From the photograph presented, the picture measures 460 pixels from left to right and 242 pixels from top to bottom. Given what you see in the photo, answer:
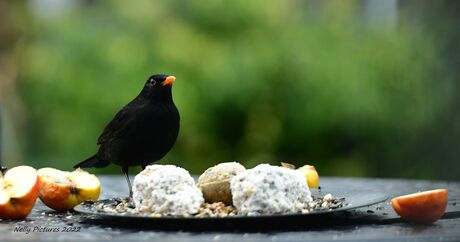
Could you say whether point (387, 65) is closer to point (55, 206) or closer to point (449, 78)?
point (449, 78)

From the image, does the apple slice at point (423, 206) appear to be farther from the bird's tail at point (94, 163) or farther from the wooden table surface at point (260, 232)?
the bird's tail at point (94, 163)

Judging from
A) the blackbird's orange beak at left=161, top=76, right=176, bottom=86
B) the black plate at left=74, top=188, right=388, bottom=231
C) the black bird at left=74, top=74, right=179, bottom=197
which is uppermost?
the blackbird's orange beak at left=161, top=76, right=176, bottom=86

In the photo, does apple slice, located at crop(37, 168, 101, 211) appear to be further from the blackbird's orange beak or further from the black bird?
the blackbird's orange beak

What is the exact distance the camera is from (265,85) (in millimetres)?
5676

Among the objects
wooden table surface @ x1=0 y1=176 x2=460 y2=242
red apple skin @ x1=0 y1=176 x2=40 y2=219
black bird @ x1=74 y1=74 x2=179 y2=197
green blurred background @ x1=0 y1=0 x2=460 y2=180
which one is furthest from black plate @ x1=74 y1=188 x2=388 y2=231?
green blurred background @ x1=0 y1=0 x2=460 y2=180

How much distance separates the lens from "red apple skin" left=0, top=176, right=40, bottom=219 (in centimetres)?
258

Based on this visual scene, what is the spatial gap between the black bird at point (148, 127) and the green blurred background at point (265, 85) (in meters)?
2.12

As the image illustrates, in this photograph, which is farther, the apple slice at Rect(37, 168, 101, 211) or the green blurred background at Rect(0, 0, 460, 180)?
the green blurred background at Rect(0, 0, 460, 180)

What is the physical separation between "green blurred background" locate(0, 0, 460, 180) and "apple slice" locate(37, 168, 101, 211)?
105 inches

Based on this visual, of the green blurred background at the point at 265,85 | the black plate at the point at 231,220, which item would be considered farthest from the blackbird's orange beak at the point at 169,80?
the green blurred background at the point at 265,85

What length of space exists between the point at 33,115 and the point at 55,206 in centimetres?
343

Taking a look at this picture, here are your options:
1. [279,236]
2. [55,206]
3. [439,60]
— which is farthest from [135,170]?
[279,236]

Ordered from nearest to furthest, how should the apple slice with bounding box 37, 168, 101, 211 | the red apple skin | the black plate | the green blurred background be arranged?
1. the black plate
2. the red apple skin
3. the apple slice with bounding box 37, 168, 101, 211
4. the green blurred background

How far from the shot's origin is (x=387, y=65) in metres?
5.89
